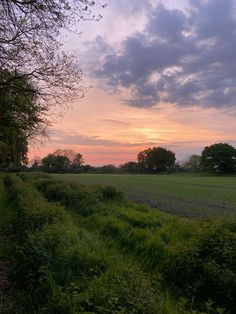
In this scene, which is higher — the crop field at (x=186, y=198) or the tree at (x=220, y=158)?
the tree at (x=220, y=158)

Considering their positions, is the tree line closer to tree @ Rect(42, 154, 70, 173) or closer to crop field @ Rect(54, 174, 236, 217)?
tree @ Rect(42, 154, 70, 173)

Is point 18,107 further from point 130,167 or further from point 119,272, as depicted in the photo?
point 130,167

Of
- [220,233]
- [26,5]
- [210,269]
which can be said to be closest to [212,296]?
[210,269]

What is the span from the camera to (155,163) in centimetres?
15675

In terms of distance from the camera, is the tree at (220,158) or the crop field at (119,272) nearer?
the crop field at (119,272)

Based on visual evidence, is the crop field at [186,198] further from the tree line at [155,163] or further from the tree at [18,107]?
the tree line at [155,163]

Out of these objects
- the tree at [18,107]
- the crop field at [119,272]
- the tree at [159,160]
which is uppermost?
the tree at [159,160]

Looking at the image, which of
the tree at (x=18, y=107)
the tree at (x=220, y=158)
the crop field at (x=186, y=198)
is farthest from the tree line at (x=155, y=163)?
the tree at (x=18, y=107)

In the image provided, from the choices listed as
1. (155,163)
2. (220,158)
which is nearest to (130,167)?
(155,163)

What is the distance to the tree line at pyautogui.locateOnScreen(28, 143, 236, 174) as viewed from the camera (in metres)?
133

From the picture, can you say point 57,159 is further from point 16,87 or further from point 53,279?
point 53,279

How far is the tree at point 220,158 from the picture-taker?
429ft

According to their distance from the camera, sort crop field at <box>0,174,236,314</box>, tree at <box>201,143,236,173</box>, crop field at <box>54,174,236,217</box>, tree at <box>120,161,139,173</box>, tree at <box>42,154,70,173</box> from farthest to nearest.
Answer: tree at <box>120,161,139,173</box> → tree at <box>42,154,70,173</box> → tree at <box>201,143,236,173</box> → crop field at <box>54,174,236,217</box> → crop field at <box>0,174,236,314</box>

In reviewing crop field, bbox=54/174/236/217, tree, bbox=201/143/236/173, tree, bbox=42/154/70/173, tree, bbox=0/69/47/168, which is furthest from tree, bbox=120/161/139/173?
tree, bbox=0/69/47/168
